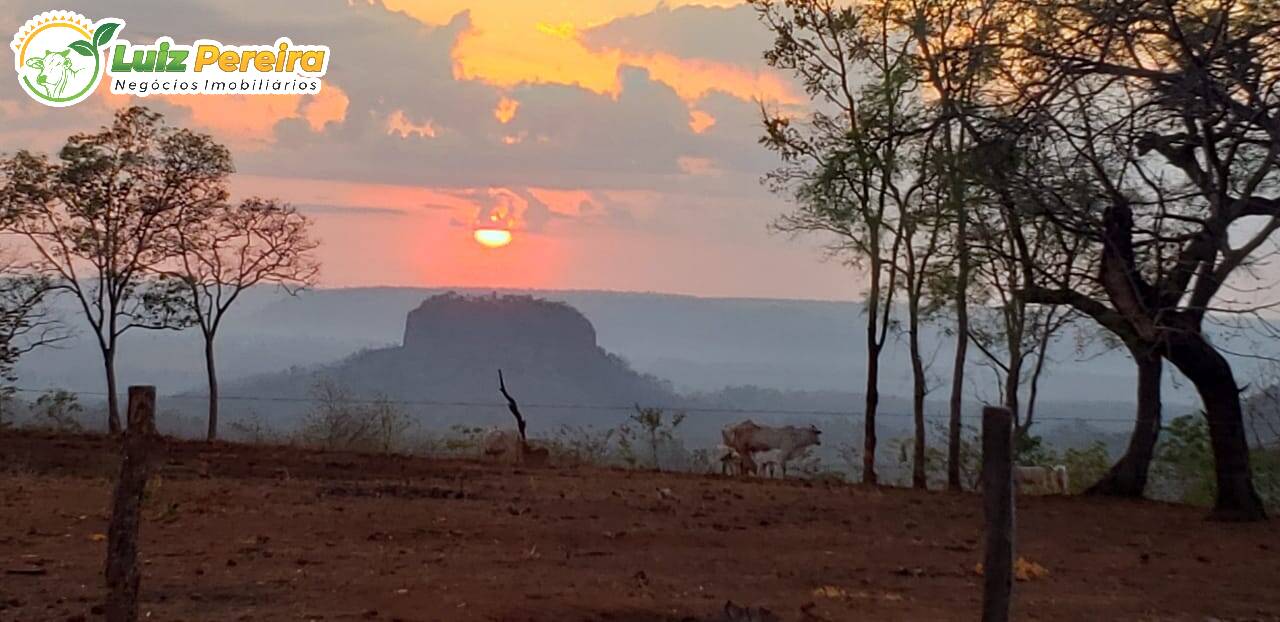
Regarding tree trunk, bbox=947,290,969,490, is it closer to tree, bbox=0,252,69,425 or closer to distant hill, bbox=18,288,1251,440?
distant hill, bbox=18,288,1251,440

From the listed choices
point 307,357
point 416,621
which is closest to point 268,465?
point 416,621

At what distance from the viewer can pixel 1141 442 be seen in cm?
1694

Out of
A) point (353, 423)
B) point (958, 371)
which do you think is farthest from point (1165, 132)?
point (353, 423)

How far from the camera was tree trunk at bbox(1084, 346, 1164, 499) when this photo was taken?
642 inches

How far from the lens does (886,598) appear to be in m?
9.19

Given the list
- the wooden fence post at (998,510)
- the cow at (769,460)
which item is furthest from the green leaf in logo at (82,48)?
the wooden fence post at (998,510)

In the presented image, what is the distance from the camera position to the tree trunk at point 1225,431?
14.4m

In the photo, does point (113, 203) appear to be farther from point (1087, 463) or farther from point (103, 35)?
point (1087, 463)

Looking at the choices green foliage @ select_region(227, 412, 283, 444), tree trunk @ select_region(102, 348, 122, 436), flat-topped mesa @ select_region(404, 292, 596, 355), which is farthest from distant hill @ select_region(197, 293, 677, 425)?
tree trunk @ select_region(102, 348, 122, 436)

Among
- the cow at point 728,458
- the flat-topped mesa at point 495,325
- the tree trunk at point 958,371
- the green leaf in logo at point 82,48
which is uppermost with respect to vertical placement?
the green leaf in logo at point 82,48

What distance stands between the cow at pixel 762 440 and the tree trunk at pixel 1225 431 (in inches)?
364

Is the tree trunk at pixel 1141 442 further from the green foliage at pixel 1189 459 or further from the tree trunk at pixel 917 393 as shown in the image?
the tree trunk at pixel 917 393

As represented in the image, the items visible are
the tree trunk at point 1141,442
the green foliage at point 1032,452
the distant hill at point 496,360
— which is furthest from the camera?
the distant hill at point 496,360

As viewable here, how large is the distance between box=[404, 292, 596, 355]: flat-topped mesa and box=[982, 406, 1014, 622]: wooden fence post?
157 feet
